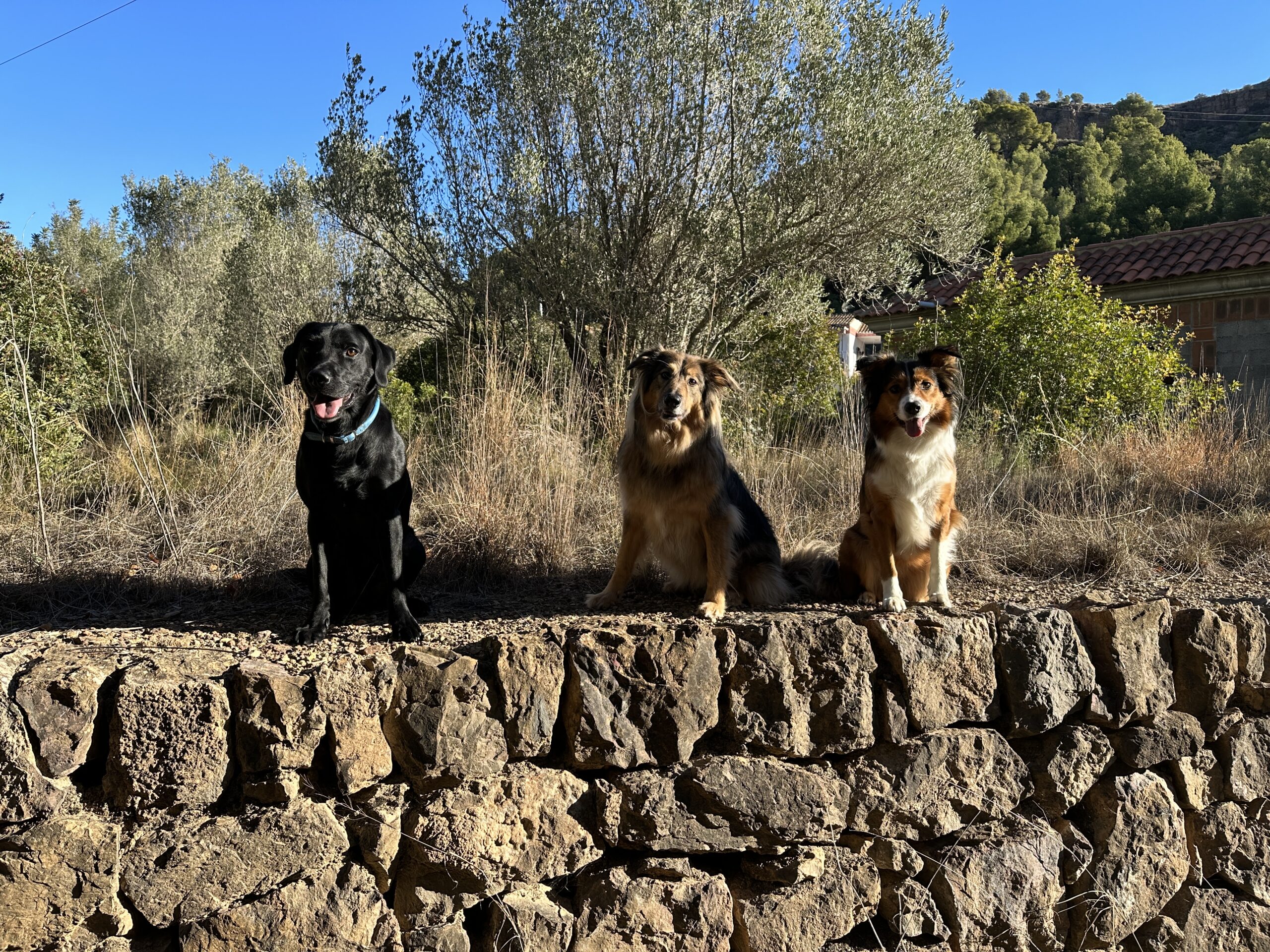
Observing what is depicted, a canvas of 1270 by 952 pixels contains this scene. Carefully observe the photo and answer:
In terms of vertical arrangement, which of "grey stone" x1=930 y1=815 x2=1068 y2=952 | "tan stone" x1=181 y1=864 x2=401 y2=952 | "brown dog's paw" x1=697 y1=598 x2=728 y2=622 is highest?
"brown dog's paw" x1=697 y1=598 x2=728 y2=622

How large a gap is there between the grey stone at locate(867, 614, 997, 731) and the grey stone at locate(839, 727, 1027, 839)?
80 mm

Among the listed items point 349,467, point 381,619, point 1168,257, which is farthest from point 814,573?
point 1168,257

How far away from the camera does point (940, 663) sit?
314 cm

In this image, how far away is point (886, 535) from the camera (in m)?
3.39

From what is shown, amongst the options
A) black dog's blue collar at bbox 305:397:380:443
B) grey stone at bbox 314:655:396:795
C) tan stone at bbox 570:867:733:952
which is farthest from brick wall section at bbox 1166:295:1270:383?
grey stone at bbox 314:655:396:795

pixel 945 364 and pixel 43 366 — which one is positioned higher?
pixel 43 366

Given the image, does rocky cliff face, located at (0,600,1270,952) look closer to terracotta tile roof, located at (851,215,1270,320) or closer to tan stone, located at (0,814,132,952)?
tan stone, located at (0,814,132,952)

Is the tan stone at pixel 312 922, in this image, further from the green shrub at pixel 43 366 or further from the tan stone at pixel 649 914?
the green shrub at pixel 43 366

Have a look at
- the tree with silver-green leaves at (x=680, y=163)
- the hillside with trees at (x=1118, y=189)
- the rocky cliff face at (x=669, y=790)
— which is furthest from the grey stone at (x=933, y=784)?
the hillside with trees at (x=1118, y=189)

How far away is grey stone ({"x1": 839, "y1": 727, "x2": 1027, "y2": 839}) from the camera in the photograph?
3.05 meters

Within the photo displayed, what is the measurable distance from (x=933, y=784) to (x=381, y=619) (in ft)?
7.11

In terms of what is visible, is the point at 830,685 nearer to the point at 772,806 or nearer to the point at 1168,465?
the point at 772,806

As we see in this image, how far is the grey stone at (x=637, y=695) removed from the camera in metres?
2.79

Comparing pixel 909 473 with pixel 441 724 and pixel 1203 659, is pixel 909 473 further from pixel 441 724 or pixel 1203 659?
pixel 441 724
